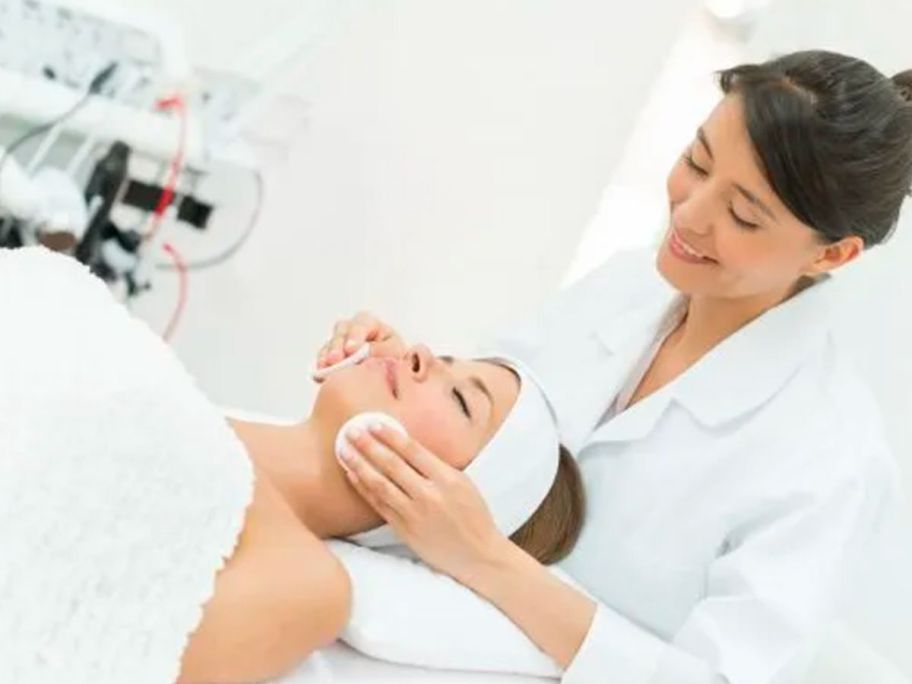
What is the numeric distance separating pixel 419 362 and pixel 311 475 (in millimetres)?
190

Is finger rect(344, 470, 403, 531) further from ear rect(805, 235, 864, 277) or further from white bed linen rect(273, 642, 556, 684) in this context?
ear rect(805, 235, 864, 277)

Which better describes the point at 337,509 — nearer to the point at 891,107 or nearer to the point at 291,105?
the point at 891,107

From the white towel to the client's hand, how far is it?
281 millimetres

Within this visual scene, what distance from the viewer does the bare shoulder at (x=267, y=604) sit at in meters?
1.14

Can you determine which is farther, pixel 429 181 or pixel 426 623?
pixel 429 181

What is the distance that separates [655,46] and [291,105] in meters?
0.77

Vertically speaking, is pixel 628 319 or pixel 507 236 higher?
pixel 628 319

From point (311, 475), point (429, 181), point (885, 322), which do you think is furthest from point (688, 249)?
point (429, 181)

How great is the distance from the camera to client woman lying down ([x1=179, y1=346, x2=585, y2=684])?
1.18 meters

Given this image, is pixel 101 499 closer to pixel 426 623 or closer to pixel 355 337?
Answer: pixel 426 623

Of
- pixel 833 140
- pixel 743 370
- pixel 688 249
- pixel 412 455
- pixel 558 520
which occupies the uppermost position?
pixel 833 140

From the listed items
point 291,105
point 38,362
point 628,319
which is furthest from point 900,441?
point 38,362

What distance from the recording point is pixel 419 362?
4.83 ft

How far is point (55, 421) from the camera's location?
1132 millimetres
